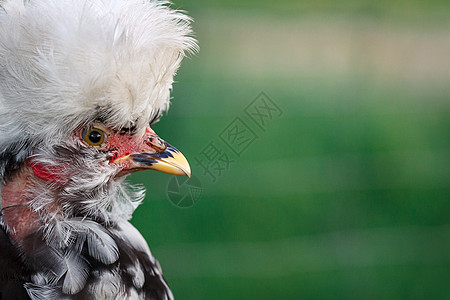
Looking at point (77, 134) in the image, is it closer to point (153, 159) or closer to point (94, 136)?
point (94, 136)

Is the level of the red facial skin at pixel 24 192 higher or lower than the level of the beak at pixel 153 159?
lower

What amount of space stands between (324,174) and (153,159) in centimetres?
211

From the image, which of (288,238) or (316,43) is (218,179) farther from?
(316,43)

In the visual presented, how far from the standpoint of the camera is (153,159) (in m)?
1.54

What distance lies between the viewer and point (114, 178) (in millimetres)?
1581

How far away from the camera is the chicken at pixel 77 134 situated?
1324mm

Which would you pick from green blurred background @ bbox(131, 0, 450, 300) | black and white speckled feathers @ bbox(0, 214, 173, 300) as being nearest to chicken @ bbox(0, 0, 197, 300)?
black and white speckled feathers @ bbox(0, 214, 173, 300)

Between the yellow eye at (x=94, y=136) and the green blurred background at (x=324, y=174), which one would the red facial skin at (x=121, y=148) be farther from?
the green blurred background at (x=324, y=174)

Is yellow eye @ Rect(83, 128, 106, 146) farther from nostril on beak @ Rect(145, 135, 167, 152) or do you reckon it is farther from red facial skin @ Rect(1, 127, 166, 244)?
nostril on beak @ Rect(145, 135, 167, 152)

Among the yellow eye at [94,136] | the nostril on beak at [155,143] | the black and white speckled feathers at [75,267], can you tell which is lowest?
the black and white speckled feathers at [75,267]

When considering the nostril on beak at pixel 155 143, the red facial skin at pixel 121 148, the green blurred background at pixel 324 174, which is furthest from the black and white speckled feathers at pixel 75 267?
the green blurred background at pixel 324 174

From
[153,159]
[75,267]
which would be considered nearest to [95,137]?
[153,159]

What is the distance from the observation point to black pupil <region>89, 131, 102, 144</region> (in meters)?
1.46

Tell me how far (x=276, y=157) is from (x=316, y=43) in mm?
1159
